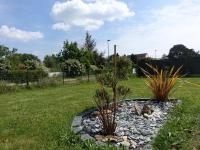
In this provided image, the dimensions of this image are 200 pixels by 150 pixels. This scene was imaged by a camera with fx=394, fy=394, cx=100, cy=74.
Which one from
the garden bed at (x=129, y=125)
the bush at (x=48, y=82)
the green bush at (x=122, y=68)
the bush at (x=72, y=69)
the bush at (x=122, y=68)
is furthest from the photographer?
the bush at (x=72, y=69)

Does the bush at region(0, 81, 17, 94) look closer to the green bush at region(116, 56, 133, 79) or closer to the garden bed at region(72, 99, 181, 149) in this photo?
the green bush at region(116, 56, 133, 79)

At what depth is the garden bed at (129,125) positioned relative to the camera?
23.9ft

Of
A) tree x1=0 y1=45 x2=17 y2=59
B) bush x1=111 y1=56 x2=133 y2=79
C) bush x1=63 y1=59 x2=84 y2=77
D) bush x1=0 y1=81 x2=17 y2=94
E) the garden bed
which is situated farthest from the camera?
tree x1=0 y1=45 x2=17 y2=59

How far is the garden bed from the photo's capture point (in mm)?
7273

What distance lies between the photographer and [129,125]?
8547 millimetres

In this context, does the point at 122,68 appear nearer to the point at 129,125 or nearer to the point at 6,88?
the point at 6,88

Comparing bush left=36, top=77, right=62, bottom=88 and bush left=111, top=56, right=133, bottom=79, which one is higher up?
bush left=111, top=56, right=133, bottom=79

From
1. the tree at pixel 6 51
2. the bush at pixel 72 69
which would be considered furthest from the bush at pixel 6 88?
the tree at pixel 6 51

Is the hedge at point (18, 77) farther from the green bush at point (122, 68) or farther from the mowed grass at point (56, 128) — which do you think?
the mowed grass at point (56, 128)

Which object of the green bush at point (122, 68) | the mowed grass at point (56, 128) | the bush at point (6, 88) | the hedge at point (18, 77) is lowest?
the mowed grass at point (56, 128)

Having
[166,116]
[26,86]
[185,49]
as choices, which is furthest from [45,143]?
[185,49]

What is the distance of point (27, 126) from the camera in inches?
351

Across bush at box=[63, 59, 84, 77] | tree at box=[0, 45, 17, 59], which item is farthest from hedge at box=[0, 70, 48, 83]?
tree at box=[0, 45, 17, 59]

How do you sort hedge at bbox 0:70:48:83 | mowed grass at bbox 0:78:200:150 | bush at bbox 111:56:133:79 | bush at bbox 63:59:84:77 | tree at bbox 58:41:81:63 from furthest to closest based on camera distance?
tree at bbox 58:41:81:63 < bush at bbox 63:59:84:77 < hedge at bbox 0:70:48:83 < bush at bbox 111:56:133:79 < mowed grass at bbox 0:78:200:150
